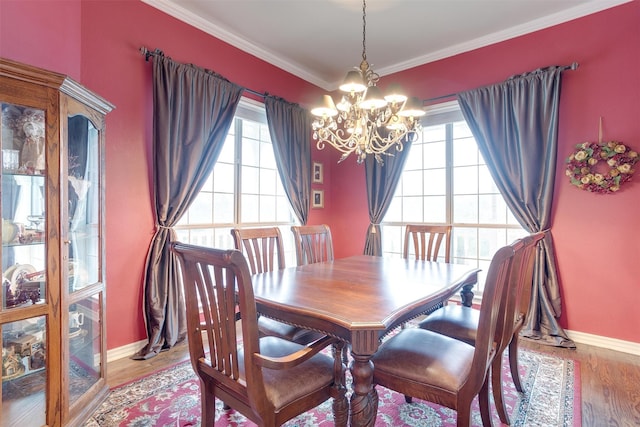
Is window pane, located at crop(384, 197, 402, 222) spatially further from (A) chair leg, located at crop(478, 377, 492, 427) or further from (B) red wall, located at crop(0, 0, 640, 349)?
(A) chair leg, located at crop(478, 377, 492, 427)

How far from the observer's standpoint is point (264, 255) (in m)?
2.41

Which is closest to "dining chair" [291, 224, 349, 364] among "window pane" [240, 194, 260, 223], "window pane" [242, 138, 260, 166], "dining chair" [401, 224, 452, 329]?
"dining chair" [401, 224, 452, 329]

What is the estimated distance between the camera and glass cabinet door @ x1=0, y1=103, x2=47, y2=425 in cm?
147

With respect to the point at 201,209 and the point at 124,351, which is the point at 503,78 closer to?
the point at 201,209

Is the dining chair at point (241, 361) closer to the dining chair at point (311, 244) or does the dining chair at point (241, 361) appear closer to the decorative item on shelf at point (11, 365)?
the decorative item on shelf at point (11, 365)

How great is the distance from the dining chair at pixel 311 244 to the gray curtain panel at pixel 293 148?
1092mm

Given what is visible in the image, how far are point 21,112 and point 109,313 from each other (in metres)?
1.53

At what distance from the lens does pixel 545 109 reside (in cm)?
280

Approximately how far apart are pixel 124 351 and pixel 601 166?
13.5ft

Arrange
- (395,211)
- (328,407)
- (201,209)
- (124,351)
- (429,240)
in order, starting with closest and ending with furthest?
(328,407), (124,351), (429,240), (201,209), (395,211)

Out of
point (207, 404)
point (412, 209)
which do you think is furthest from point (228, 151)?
point (207, 404)

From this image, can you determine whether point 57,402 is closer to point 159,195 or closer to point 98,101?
point 159,195

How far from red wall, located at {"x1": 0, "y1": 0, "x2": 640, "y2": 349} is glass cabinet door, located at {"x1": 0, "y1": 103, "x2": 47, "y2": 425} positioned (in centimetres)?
81

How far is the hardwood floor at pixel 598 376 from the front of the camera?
1776mm
